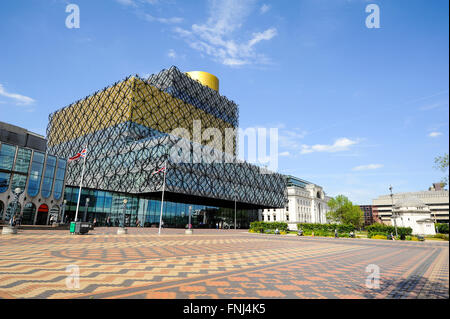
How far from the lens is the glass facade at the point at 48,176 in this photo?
134 ft

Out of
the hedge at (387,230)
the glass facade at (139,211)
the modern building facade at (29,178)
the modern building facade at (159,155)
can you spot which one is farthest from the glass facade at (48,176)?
the hedge at (387,230)

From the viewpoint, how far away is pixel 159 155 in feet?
180

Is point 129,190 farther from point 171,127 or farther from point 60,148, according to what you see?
point 60,148

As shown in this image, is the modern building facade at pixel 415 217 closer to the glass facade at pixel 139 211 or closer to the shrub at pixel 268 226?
the shrub at pixel 268 226

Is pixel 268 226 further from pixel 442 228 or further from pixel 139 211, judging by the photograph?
pixel 442 228

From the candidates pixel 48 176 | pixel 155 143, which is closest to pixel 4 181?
pixel 48 176

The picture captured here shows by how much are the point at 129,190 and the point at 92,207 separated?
9253 millimetres

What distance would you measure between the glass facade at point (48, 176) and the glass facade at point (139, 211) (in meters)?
7.74

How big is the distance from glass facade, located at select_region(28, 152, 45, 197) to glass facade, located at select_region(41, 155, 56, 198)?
84cm

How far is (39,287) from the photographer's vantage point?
6656mm

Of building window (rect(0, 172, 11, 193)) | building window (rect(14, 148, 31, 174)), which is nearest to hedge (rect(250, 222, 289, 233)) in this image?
building window (rect(14, 148, 31, 174))

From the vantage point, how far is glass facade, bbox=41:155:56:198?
134 ft

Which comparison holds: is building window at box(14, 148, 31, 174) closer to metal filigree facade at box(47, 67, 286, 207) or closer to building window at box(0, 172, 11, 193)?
building window at box(0, 172, 11, 193)

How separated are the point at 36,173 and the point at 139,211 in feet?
77.0
